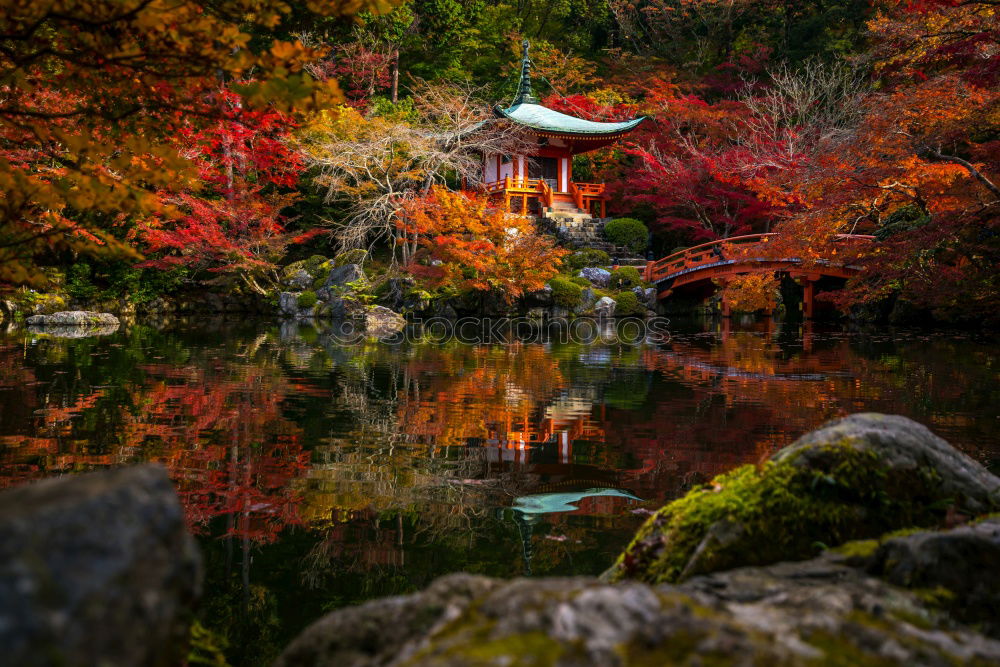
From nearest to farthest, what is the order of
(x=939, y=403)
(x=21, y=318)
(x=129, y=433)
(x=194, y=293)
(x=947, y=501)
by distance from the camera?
1. (x=947, y=501)
2. (x=129, y=433)
3. (x=939, y=403)
4. (x=21, y=318)
5. (x=194, y=293)

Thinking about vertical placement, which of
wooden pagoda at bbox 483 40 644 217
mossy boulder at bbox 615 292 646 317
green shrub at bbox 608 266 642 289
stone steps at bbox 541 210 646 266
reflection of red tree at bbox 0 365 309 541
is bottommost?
reflection of red tree at bbox 0 365 309 541

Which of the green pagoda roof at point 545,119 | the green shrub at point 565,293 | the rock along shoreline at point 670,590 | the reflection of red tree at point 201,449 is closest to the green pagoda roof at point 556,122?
the green pagoda roof at point 545,119

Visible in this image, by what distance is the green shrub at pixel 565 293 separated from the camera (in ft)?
73.2

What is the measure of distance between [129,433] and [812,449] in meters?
5.53

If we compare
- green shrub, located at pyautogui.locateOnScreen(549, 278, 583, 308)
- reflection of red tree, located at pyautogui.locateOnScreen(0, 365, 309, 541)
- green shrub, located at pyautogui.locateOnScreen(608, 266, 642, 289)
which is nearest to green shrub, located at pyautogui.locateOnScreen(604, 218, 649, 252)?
green shrub, located at pyautogui.locateOnScreen(608, 266, 642, 289)

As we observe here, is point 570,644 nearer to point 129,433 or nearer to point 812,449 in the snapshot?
point 812,449

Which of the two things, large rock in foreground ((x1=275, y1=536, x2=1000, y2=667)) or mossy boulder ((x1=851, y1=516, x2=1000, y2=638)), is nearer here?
large rock in foreground ((x1=275, y1=536, x2=1000, y2=667))

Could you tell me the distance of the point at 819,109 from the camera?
25891 mm

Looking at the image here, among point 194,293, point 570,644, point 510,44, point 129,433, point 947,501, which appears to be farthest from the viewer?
point 510,44

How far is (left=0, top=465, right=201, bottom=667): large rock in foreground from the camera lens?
988mm

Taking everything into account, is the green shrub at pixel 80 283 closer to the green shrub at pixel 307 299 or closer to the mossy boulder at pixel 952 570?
the green shrub at pixel 307 299

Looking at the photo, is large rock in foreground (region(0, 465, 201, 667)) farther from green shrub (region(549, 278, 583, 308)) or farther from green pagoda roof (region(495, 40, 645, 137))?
green pagoda roof (region(495, 40, 645, 137))

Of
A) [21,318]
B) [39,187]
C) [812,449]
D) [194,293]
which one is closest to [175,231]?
[194,293]

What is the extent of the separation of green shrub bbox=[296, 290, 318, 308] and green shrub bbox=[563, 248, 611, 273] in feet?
28.8
